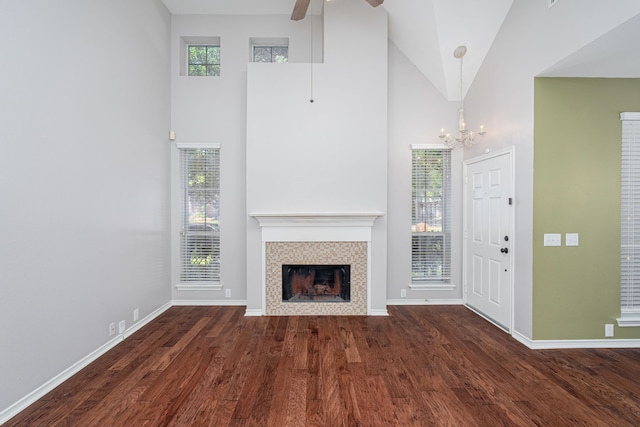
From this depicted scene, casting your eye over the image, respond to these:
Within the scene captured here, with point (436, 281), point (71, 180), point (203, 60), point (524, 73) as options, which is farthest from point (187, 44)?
point (436, 281)

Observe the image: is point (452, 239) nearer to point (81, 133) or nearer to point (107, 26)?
point (81, 133)

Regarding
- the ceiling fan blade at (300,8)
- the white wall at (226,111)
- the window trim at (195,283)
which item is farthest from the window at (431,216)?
the window trim at (195,283)

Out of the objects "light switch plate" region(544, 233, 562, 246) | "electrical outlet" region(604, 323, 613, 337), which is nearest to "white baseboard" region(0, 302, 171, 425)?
"light switch plate" region(544, 233, 562, 246)

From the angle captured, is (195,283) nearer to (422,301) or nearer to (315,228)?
(315,228)

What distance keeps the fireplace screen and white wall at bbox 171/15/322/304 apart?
0.81m

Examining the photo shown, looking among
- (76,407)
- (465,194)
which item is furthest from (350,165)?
(76,407)

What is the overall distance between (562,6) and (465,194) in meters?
2.38

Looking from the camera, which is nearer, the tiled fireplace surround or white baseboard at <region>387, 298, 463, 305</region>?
the tiled fireplace surround

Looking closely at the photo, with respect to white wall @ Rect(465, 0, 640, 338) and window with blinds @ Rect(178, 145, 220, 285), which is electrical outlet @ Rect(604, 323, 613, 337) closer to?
white wall @ Rect(465, 0, 640, 338)

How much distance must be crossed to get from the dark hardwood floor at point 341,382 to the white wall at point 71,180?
1.48 ft

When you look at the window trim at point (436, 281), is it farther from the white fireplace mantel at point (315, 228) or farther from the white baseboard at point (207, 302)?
→ the white baseboard at point (207, 302)

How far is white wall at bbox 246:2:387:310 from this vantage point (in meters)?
4.08

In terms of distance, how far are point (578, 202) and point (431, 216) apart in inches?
71.4

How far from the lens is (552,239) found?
3.03m
